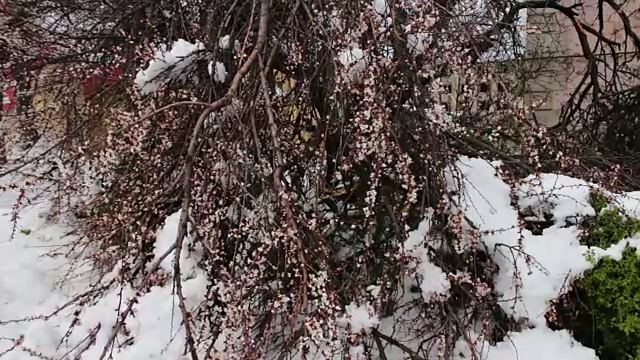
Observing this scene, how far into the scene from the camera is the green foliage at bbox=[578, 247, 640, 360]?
9.30 ft

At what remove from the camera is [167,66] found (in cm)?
326

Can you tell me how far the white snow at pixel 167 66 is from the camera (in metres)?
3.24

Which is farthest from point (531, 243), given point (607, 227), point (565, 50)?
point (565, 50)

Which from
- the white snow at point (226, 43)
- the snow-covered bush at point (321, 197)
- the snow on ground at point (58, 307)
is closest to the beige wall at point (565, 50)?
the snow-covered bush at point (321, 197)

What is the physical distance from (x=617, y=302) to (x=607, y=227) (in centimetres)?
39

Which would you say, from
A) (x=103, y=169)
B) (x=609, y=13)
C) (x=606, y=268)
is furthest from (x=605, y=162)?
(x=609, y=13)

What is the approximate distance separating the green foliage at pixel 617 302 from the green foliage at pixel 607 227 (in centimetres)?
10

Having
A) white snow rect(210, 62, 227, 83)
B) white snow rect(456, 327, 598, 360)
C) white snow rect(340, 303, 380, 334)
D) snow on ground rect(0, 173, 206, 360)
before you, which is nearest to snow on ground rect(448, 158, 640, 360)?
white snow rect(456, 327, 598, 360)

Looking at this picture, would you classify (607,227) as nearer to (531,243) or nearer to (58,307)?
(531,243)

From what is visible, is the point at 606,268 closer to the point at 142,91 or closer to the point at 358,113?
the point at 358,113

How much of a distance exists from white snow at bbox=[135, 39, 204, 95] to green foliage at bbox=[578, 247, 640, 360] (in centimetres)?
230

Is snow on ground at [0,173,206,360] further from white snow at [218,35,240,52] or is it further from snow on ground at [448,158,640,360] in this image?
snow on ground at [448,158,640,360]

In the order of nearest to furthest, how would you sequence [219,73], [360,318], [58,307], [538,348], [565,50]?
1. [360,318]
2. [538,348]
3. [219,73]
4. [58,307]
5. [565,50]

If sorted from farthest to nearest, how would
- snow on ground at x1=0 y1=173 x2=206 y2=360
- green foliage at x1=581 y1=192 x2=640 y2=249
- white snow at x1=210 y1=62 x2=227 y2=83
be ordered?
1. white snow at x1=210 y1=62 x2=227 y2=83
2. green foliage at x1=581 y1=192 x2=640 y2=249
3. snow on ground at x1=0 y1=173 x2=206 y2=360
